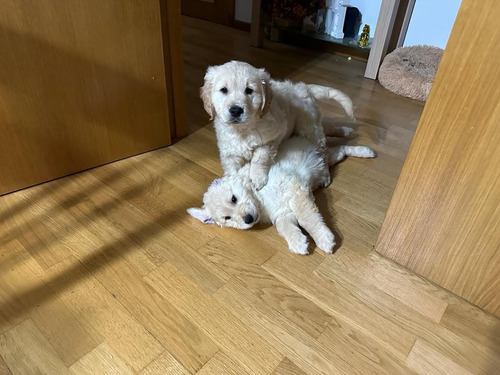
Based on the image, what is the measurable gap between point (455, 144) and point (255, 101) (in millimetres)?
615

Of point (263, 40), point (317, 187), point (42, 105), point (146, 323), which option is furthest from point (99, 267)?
point (263, 40)

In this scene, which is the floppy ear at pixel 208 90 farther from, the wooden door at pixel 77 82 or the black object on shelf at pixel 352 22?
the black object on shelf at pixel 352 22

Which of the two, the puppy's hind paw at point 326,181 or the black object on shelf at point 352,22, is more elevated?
the black object on shelf at point 352,22

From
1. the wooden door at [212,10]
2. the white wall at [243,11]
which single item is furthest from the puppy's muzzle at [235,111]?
the wooden door at [212,10]

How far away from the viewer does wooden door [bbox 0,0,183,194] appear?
49.4 inches

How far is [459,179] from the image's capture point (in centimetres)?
97

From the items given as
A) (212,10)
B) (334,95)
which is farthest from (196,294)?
(212,10)

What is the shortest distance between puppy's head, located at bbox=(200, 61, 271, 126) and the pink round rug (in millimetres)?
1418

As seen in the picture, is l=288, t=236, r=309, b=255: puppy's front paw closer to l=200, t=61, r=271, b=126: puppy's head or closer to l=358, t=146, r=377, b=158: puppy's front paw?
l=200, t=61, r=271, b=126: puppy's head

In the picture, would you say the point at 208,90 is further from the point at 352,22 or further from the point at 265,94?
the point at 352,22

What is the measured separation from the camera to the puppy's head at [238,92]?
4.10ft

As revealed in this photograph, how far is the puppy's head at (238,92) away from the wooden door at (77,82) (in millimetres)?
381

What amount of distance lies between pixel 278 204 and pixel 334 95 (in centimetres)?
59

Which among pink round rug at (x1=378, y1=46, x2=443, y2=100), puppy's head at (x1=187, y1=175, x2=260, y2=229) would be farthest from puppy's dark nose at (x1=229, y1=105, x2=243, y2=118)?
pink round rug at (x1=378, y1=46, x2=443, y2=100)
